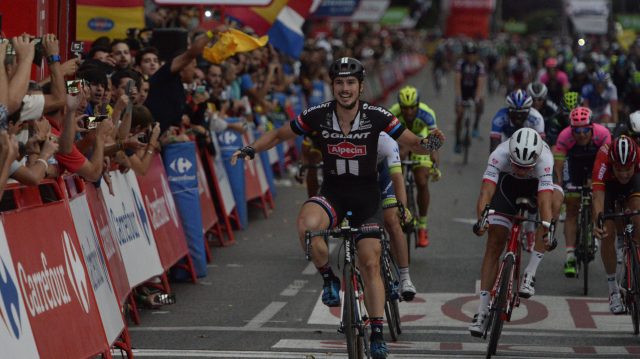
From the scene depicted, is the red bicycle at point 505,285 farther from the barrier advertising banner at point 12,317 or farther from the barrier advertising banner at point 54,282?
the barrier advertising banner at point 12,317

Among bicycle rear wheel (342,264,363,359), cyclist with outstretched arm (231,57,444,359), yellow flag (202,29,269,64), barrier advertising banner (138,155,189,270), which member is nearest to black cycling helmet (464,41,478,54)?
yellow flag (202,29,269,64)

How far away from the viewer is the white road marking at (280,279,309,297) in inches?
497

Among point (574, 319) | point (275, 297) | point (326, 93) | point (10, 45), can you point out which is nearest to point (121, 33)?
point (275, 297)

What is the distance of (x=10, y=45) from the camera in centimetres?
754

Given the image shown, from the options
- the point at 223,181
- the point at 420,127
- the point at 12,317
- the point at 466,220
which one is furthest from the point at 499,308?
the point at 466,220

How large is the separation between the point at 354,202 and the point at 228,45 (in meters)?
6.27

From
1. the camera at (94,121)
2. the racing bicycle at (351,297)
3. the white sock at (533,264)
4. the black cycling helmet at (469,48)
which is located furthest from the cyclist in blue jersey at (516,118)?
the black cycling helmet at (469,48)

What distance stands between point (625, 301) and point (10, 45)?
547cm

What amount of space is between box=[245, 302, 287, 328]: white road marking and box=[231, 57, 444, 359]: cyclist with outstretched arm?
193 centimetres

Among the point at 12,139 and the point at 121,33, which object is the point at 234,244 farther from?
the point at 12,139

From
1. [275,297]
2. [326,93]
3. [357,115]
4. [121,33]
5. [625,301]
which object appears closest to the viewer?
[357,115]

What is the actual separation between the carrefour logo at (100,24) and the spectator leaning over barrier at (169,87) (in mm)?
2349

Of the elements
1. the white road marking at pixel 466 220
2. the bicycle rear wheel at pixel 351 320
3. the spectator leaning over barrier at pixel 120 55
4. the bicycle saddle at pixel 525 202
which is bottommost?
the white road marking at pixel 466 220

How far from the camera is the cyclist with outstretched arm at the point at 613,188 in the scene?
35.1ft
